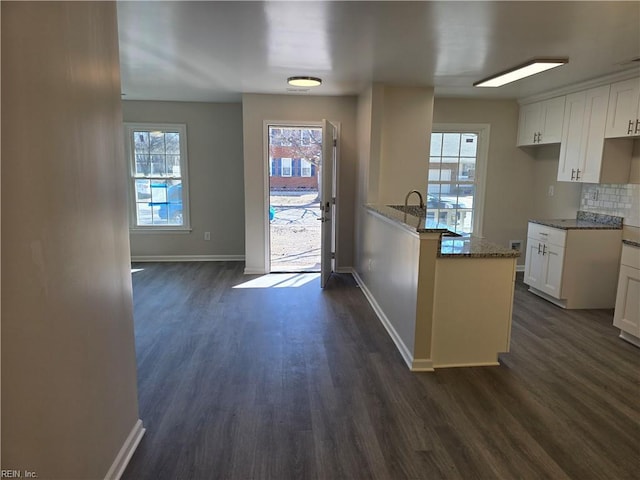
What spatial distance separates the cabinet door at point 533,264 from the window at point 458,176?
0.94m

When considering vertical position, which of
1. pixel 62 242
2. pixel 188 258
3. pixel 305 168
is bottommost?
pixel 188 258

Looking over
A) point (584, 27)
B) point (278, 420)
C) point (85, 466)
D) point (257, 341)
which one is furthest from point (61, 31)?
point (584, 27)

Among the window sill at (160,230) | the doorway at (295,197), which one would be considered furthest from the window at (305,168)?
the window sill at (160,230)

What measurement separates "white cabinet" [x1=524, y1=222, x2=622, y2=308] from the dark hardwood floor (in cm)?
31

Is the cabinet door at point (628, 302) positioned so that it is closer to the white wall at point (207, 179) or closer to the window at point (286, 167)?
the white wall at point (207, 179)

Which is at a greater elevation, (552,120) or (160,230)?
(552,120)

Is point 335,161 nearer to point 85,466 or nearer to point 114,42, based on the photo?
point 114,42

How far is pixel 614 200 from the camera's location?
4332 mm

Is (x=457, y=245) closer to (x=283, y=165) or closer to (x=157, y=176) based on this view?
(x=157, y=176)

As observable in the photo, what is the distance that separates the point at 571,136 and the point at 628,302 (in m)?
2.03

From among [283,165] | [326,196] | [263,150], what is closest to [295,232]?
[283,165]

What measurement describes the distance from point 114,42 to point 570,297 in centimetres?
456

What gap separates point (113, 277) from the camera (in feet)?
6.07

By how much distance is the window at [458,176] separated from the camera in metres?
5.53
